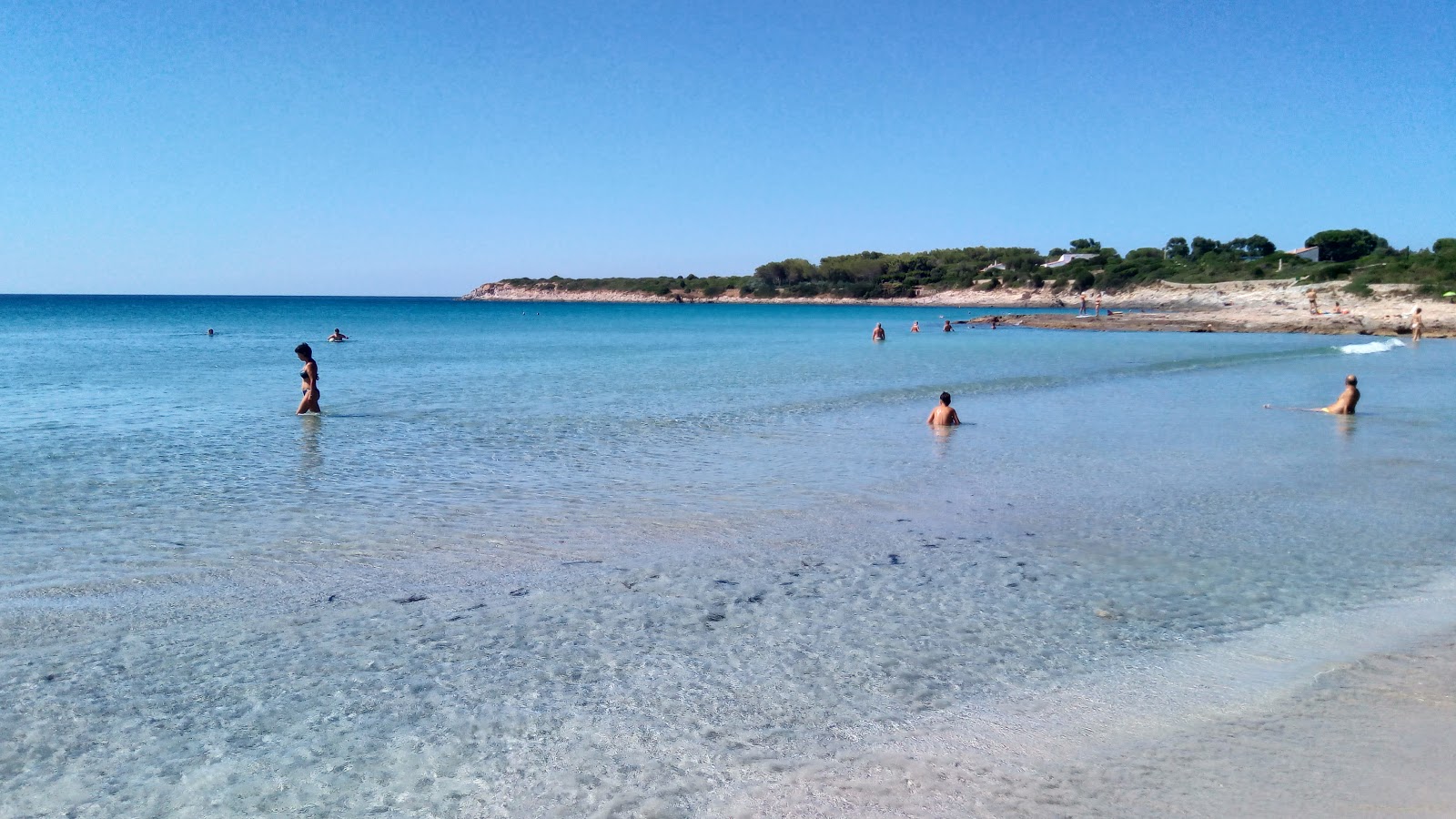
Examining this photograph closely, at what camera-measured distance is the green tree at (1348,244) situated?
4648 inches

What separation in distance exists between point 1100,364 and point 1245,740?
3266 cm

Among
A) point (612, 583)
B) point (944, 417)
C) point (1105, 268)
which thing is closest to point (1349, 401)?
point (944, 417)

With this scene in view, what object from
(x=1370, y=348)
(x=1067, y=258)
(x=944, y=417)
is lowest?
(x=1370, y=348)

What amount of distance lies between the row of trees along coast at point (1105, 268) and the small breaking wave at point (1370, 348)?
22.6 meters

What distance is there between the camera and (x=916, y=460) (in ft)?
48.8

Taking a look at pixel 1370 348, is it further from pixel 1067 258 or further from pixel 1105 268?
pixel 1067 258

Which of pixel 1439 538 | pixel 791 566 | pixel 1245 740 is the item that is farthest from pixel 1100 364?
pixel 1245 740

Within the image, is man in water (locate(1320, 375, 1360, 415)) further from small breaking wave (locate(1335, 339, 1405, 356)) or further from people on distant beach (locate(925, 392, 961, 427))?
small breaking wave (locate(1335, 339, 1405, 356))

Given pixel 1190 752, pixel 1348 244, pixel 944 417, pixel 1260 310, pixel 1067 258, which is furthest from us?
pixel 1067 258

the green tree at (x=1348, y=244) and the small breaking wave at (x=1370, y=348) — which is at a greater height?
the green tree at (x=1348, y=244)

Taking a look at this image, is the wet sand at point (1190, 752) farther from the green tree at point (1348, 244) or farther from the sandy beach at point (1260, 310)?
the green tree at point (1348, 244)

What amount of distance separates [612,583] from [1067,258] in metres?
155

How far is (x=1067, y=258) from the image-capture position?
500 ft

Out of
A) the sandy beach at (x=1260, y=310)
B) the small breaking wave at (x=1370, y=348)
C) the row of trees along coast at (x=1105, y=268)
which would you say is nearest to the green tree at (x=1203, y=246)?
the row of trees along coast at (x=1105, y=268)
